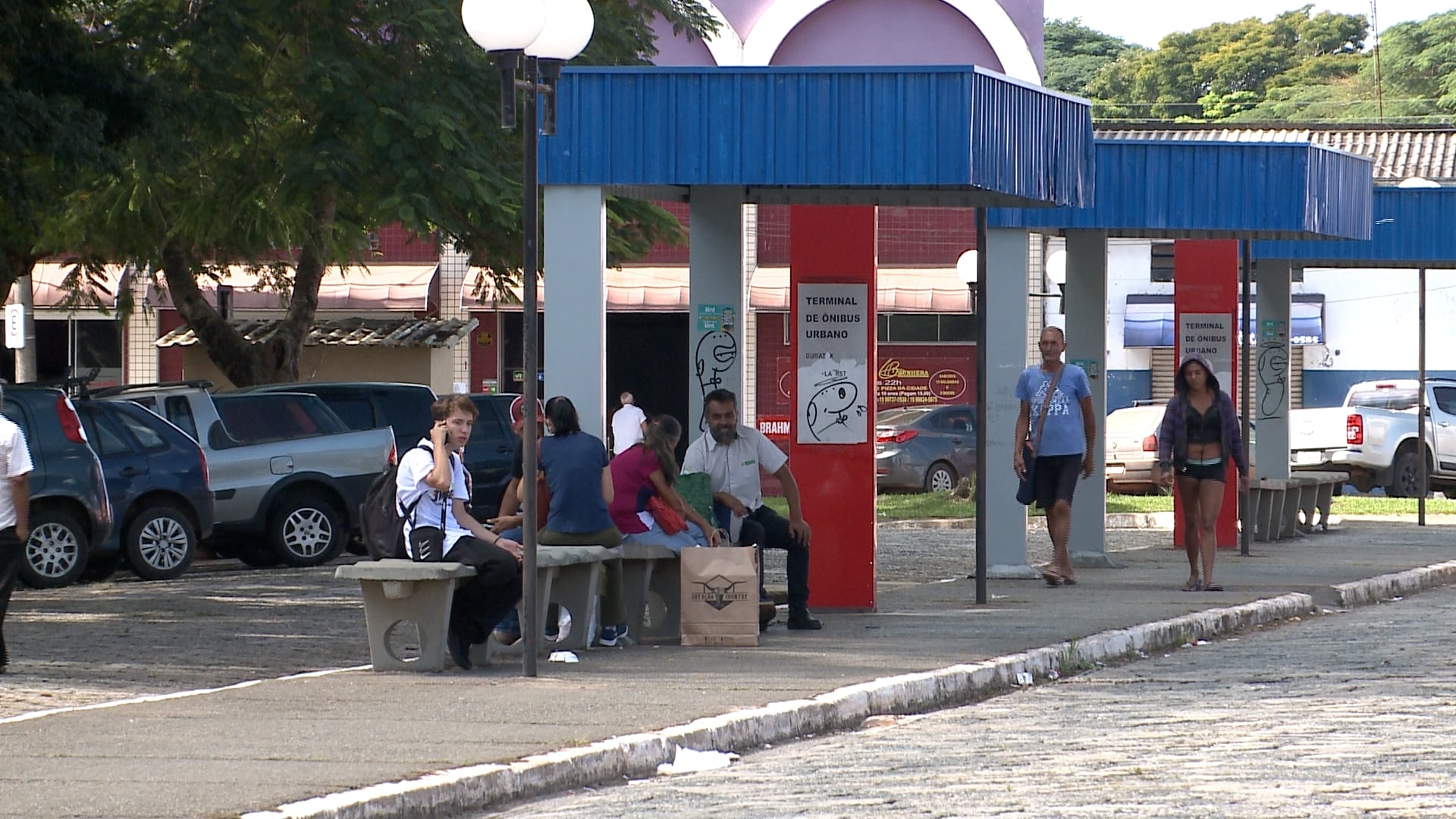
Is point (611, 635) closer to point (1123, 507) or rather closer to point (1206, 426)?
point (1206, 426)

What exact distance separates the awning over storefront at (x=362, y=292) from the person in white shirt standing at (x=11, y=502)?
85.8 ft

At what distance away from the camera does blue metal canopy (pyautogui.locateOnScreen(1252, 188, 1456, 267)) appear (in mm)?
20531

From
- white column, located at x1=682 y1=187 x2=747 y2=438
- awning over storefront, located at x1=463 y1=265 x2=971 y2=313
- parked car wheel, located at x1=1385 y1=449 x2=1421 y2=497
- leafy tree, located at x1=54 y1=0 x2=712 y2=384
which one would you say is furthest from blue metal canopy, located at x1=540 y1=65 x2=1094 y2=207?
awning over storefront, located at x1=463 y1=265 x2=971 y2=313

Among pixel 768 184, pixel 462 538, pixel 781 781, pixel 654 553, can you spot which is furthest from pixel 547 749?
pixel 768 184

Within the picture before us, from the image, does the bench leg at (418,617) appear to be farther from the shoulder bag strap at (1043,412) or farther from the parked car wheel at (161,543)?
the parked car wheel at (161,543)

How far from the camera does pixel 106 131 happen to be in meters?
14.7

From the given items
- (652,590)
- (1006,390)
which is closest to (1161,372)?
(1006,390)

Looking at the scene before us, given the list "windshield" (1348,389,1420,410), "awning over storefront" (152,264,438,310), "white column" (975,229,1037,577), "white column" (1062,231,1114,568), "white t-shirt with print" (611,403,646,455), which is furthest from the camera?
"awning over storefront" (152,264,438,310)

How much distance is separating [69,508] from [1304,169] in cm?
1054

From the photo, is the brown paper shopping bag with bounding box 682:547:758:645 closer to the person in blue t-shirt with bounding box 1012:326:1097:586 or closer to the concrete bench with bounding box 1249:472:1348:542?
the person in blue t-shirt with bounding box 1012:326:1097:586

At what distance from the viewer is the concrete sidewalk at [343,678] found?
735 centimetres

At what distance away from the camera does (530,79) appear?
10062mm

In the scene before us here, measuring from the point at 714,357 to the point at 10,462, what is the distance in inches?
180

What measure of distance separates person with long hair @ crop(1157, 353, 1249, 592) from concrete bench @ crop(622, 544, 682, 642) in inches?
167
